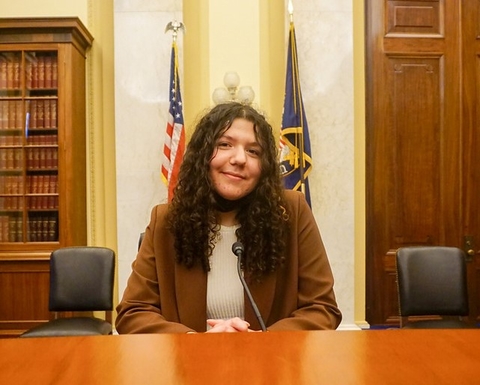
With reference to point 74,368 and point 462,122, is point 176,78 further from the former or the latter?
point 74,368

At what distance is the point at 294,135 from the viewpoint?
452 centimetres

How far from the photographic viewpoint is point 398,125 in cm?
488

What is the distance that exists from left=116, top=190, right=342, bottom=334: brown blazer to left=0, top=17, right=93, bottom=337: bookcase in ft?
9.47

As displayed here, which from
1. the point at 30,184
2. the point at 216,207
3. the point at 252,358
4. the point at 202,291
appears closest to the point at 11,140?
the point at 30,184

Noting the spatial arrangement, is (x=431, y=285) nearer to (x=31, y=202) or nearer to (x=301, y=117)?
(x=301, y=117)

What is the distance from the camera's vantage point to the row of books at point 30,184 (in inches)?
179

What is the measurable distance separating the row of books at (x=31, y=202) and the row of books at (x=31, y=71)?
3.41 ft

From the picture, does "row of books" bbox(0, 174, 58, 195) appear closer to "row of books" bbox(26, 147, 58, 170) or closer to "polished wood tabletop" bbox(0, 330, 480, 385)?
"row of books" bbox(26, 147, 58, 170)

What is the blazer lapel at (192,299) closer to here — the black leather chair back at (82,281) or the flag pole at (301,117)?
the black leather chair back at (82,281)

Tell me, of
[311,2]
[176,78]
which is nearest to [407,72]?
[311,2]

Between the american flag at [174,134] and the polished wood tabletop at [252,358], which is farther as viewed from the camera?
the american flag at [174,134]

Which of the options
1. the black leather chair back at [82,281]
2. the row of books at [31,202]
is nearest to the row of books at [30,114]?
the row of books at [31,202]

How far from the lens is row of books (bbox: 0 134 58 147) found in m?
4.54

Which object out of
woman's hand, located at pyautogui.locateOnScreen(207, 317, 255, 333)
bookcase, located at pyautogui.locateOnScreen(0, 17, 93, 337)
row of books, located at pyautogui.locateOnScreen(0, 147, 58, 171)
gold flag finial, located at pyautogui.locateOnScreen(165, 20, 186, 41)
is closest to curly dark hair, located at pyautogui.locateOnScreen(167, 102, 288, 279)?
woman's hand, located at pyautogui.locateOnScreen(207, 317, 255, 333)
